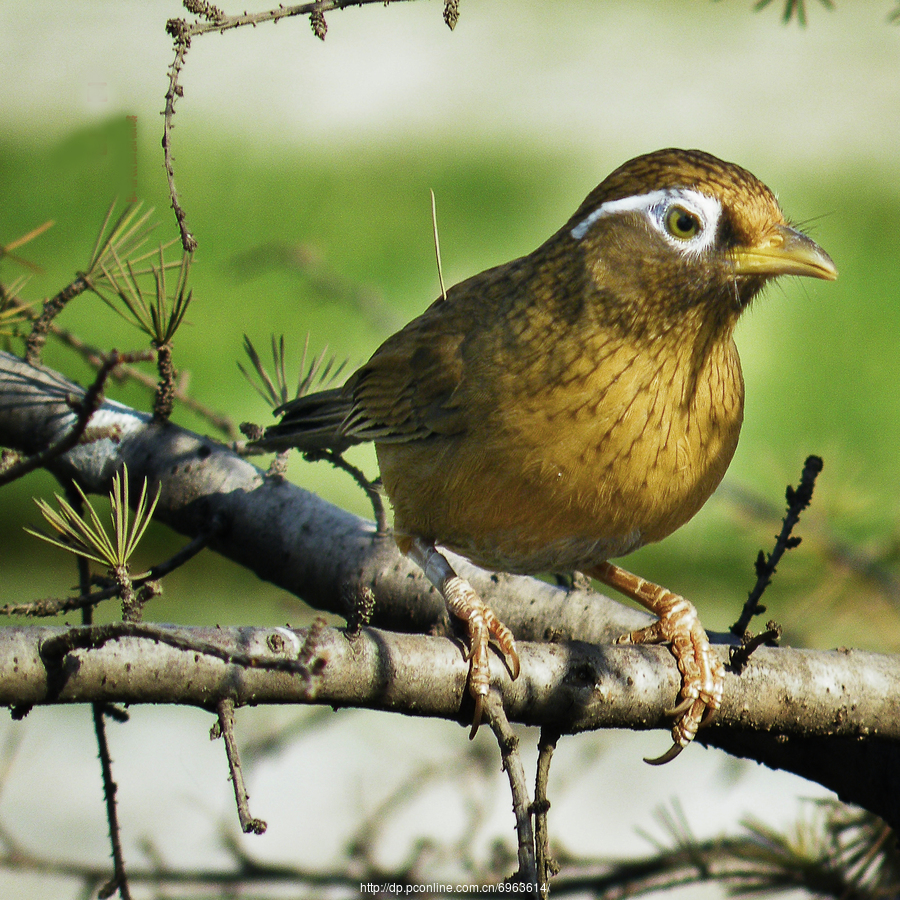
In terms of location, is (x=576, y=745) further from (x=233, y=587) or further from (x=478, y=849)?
(x=233, y=587)

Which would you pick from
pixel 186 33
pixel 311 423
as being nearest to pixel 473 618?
pixel 311 423

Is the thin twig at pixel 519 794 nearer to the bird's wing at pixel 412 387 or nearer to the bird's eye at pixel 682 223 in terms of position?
the bird's wing at pixel 412 387

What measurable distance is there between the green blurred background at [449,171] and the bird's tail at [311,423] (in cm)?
254

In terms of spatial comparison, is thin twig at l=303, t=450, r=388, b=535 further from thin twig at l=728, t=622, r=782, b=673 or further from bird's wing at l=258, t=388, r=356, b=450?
thin twig at l=728, t=622, r=782, b=673

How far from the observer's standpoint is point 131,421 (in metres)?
3.36

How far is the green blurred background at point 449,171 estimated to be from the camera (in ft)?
25.0

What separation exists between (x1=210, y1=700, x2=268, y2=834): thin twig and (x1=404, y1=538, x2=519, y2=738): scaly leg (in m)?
0.56

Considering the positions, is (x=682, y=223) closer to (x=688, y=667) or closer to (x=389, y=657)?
(x=688, y=667)

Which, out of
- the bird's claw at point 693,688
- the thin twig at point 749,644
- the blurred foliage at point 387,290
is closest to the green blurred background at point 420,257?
the blurred foliage at point 387,290

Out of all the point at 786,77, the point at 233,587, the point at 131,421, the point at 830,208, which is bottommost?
the point at 131,421

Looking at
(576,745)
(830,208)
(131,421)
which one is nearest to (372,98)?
(830,208)

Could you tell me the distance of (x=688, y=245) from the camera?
2.55 m

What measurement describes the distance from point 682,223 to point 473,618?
1064 mm

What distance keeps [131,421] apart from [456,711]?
163 cm
